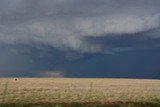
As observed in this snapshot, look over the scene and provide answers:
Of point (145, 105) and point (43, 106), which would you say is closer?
point (43, 106)

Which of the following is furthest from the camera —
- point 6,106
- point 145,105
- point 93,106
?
point 145,105

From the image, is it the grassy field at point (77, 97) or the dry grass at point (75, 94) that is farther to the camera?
the dry grass at point (75, 94)

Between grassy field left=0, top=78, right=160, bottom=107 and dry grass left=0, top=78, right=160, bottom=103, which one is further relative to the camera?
dry grass left=0, top=78, right=160, bottom=103

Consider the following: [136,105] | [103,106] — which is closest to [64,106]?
[103,106]

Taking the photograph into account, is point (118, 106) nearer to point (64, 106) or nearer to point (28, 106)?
point (64, 106)

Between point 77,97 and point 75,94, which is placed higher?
point 75,94

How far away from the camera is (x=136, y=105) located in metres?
31.5

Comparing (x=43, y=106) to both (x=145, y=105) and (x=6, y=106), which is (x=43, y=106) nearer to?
(x=6, y=106)

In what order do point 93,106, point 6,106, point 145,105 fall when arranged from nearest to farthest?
point 6,106 → point 93,106 → point 145,105

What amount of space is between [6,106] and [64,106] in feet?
13.4

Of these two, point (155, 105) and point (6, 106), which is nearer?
point (6, 106)

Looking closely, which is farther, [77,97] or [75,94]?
[75,94]

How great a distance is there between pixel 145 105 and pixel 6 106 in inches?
430

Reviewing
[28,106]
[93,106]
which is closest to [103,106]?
[93,106]
